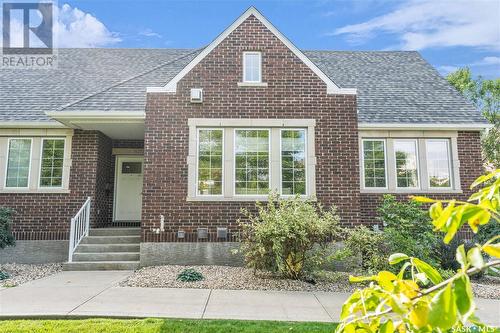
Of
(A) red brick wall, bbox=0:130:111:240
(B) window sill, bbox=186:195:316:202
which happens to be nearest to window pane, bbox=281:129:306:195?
(B) window sill, bbox=186:195:316:202

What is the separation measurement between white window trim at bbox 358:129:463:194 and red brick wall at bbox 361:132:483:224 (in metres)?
0.13

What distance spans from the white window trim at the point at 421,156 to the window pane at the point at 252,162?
11.0 ft

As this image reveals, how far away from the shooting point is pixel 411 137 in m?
10.9

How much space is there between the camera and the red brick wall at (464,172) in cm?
1052

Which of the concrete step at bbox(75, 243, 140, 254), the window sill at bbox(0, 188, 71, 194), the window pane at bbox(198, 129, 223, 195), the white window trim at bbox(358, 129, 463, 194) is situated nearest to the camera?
the window pane at bbox(198, 129, 223, 195)

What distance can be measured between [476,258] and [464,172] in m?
11.7

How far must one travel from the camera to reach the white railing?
8.96 metres

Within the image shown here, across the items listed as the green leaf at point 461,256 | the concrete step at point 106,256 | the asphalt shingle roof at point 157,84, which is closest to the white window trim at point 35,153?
the asphalt shingle roof at point 157,84

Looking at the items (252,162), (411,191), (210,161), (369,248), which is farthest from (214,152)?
(411,191)

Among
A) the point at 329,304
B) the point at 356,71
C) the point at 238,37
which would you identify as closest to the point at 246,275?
the point at 329,304

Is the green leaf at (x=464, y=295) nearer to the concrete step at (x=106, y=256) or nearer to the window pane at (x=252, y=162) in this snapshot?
the window pane at (x=252, y=162)

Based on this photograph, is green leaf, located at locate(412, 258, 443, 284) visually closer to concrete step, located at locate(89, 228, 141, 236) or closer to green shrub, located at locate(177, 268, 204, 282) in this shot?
green shrub, located at locate(177, 268, 204, 282)

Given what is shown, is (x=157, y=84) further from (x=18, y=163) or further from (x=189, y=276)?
(x=189, y=276)

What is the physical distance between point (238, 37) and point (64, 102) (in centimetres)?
651
